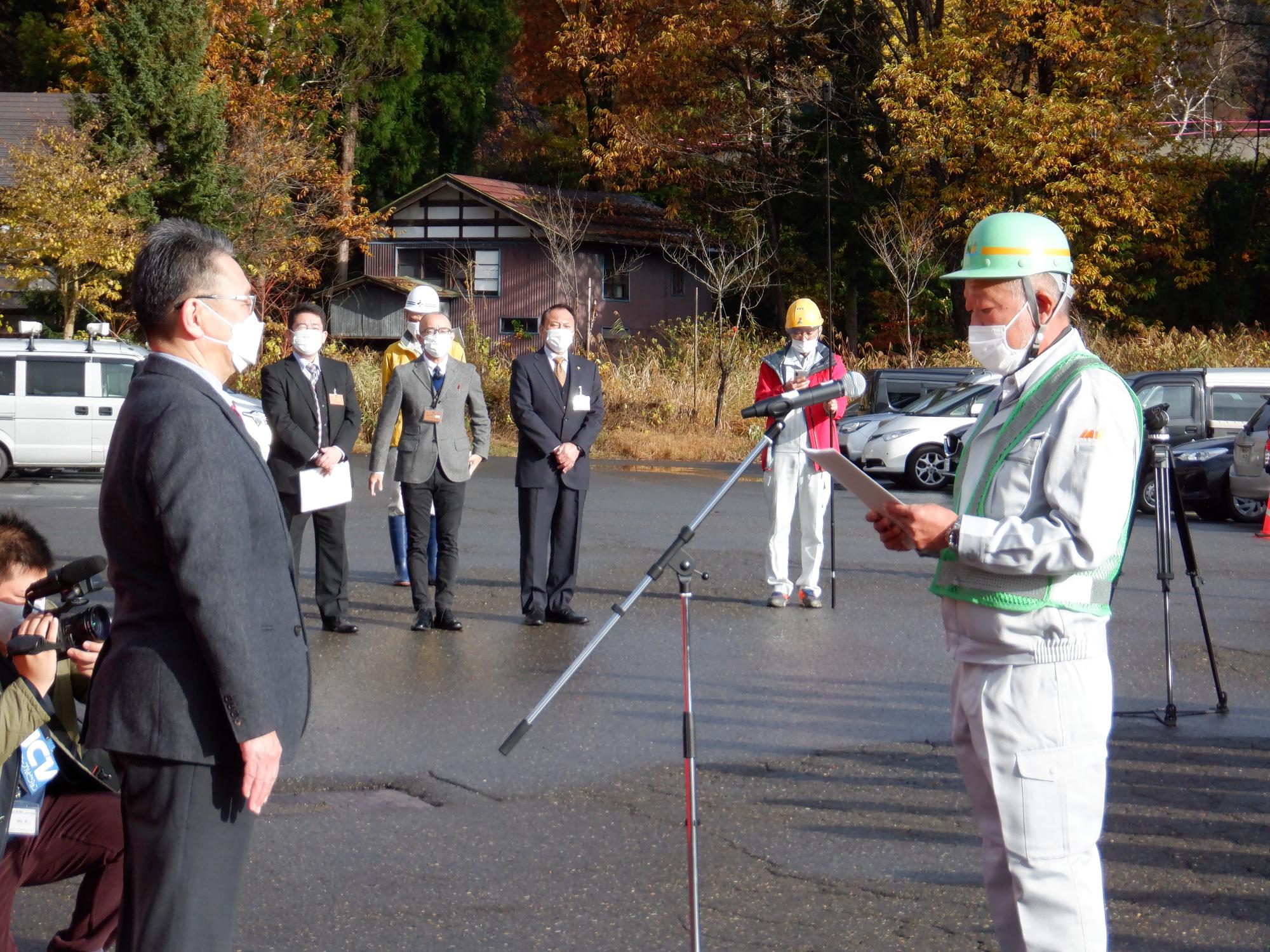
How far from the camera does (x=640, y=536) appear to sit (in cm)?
1494

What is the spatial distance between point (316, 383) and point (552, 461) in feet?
5.52

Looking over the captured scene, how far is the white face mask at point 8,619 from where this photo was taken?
3.93m

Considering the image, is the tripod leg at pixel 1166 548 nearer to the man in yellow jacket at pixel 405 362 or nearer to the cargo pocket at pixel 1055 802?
the cargo pocket at pixel 1055 802

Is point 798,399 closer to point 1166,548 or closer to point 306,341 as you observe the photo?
point 1166,548

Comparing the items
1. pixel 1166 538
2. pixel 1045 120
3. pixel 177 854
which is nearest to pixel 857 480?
pixel 177 854

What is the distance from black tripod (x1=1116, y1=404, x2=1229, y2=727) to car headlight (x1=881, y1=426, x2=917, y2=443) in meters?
13.6

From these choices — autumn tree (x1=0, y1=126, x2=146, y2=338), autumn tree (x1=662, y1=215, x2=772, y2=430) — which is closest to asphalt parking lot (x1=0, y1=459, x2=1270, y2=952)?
autumn tree (x1=0, y1=126, x2=146, y2=338)

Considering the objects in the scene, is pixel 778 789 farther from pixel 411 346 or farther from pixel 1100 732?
pixel 411 346

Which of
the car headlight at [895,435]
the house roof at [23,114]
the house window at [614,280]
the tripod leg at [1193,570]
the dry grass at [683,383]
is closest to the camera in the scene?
the tripod leg at [1193,570]

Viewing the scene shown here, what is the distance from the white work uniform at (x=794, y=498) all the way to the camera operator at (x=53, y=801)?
6927mm

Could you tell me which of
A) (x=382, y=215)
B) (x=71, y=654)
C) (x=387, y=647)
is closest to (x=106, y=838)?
(x=71, y=654)

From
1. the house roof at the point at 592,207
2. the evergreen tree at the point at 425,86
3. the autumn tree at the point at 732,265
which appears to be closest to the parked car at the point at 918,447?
the autumn tree at the point at 732,265

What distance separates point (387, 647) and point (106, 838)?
513cm

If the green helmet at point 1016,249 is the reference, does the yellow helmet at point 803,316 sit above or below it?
above
